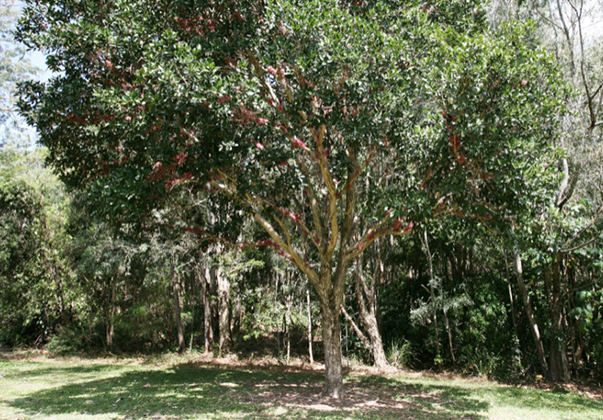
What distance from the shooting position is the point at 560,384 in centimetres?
915

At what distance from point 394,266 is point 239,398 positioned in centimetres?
763

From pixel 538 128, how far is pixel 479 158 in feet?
3.75

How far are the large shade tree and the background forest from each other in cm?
13

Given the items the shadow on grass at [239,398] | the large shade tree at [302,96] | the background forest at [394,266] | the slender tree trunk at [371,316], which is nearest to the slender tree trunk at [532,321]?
the background forest at [394,266]

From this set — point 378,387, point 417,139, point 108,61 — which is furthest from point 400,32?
point 378,387

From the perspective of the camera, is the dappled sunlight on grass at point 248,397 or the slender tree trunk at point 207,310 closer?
the dappled sunlight on grass at point 248,397

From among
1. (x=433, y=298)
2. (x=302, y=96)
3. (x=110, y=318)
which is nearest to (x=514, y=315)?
(x=433, y=298)

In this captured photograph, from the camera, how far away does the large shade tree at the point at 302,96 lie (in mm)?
5371

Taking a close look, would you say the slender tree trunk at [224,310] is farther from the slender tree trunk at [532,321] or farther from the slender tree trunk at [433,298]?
the slender tree trunk at [532,321]

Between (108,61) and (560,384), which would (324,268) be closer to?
(108,61)

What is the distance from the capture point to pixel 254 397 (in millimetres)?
7453

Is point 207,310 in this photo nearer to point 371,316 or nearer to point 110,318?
point 110,318

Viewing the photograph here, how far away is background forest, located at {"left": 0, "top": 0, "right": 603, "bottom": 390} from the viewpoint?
21.8 ft

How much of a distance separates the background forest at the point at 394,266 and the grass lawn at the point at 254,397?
1438 mm
